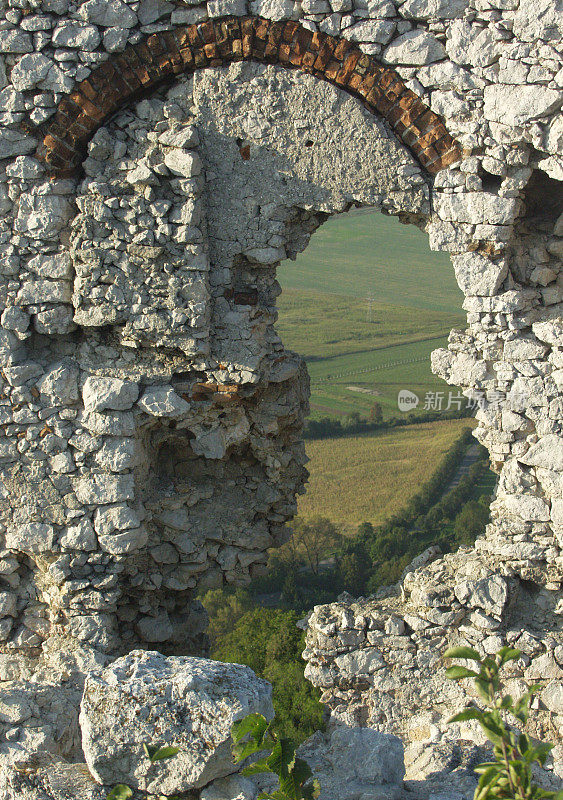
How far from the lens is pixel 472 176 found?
15.1 feet

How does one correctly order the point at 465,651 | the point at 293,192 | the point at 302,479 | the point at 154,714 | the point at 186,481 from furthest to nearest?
1. the point at 302,479
2. the point at 186,481
3. the point at 293,192
4. the point at 154,714
5. the point at 465,651

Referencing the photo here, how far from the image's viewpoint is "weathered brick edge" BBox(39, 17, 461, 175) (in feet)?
15.2

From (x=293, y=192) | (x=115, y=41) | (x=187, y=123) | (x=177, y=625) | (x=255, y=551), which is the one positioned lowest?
(x=177, y=625)

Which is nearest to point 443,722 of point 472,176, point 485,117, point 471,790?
point 471,790

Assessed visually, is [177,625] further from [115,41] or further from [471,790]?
A: [115,41]

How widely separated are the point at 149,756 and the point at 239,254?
115 inches

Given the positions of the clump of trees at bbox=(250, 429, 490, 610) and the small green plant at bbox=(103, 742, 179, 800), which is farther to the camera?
the clump of trees at bbox=(250, 429, 490, 610)

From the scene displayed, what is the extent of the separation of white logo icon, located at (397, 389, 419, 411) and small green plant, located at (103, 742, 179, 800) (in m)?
8.00

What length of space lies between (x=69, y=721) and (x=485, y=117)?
4.00 metres

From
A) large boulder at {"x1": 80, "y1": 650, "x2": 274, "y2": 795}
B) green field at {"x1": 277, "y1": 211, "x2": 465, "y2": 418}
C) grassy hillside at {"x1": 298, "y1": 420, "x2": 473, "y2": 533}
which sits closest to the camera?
large boulder at {"x1": 80, "y1": 650, "x2": 274, "y2": 795}

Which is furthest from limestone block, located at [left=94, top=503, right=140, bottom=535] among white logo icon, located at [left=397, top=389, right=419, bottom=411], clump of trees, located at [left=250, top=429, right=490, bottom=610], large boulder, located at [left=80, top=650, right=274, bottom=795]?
white logo icon, located at [left=397, top=389, right=419, bottom=411]

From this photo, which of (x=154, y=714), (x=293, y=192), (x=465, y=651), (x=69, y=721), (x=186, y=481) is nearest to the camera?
(x=465, y=651)

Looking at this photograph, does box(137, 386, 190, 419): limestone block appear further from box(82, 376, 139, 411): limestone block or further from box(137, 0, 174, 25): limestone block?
box(137, 0, 174, 25): limestone block

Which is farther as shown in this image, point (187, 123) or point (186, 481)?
point (186, 481)
